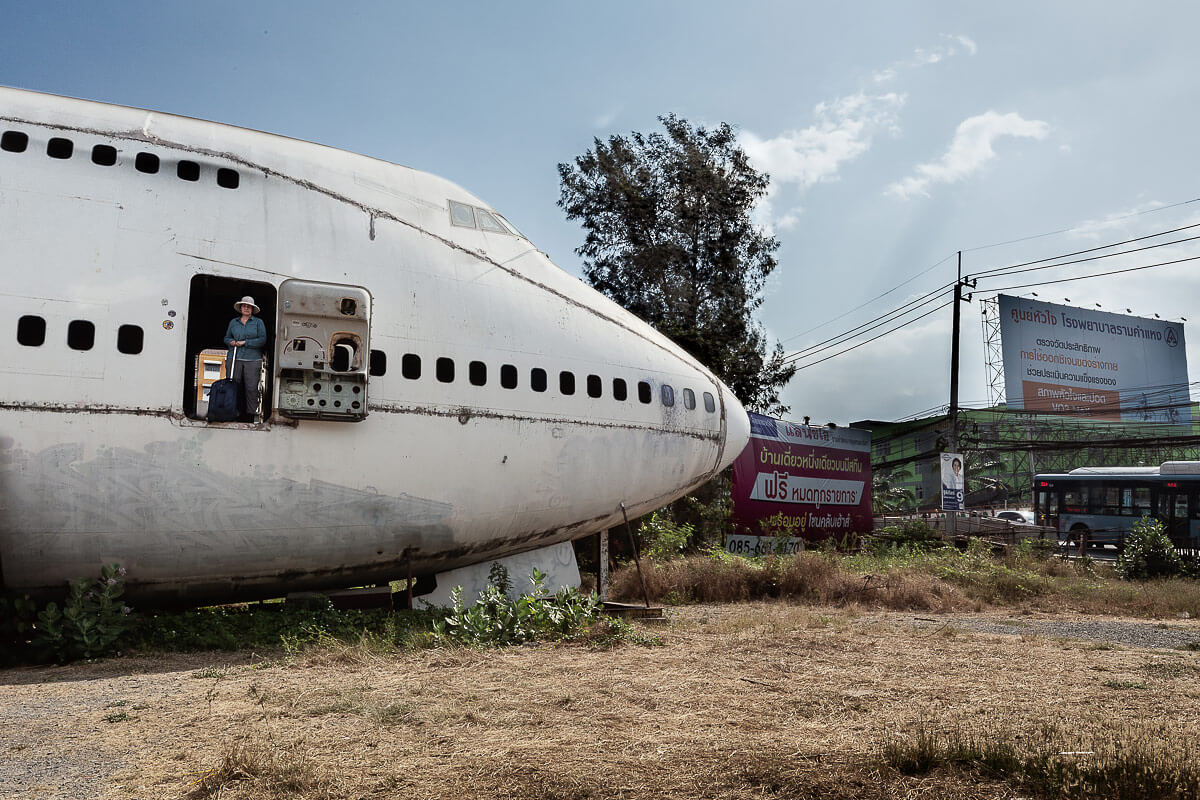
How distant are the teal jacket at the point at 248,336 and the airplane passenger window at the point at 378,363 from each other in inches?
53.5

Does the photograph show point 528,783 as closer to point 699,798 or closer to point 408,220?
point 699,798

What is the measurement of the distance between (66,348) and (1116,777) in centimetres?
1038

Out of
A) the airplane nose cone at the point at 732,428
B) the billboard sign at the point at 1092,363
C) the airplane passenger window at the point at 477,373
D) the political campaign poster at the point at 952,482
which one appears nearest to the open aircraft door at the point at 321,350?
the airplane passenger window at the point at 477,373

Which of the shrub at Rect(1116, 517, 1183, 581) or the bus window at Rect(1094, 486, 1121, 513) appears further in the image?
the bus window at Rect(1094, 486, 1121, 513)

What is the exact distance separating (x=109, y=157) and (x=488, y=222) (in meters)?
5.10

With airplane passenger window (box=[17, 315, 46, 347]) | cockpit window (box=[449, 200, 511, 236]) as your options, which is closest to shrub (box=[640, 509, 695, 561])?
cockpit window (box=[449, 200, 511, 236])

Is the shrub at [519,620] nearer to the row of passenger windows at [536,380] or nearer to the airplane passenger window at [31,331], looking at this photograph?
the row of passenger windows at [536,380]

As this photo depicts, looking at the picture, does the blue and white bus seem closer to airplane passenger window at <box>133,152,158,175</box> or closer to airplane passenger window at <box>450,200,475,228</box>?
airplane passenger window at <box>450,200,475,228</box>

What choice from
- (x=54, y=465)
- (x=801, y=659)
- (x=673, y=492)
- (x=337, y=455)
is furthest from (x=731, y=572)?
(x=54, y=465)

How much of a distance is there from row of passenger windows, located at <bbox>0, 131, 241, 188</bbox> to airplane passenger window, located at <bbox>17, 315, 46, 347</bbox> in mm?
2142

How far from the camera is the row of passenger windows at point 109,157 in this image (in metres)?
9.84

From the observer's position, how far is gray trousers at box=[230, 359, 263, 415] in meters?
10.4

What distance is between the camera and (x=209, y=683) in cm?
834

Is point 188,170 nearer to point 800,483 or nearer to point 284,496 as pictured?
point 284,496
